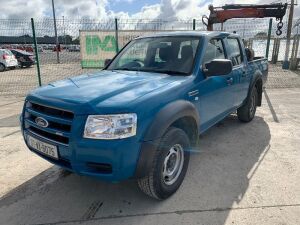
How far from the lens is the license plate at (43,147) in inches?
112

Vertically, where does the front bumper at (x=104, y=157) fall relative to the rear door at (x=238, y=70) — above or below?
below

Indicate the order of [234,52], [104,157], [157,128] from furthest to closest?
1. [234,52]
2. [157,128]
3. [104,157]

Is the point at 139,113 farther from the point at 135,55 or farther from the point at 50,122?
the point at 135,55

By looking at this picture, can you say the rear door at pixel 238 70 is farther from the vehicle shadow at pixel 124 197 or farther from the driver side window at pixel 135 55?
the driver side window at pixel 135 55

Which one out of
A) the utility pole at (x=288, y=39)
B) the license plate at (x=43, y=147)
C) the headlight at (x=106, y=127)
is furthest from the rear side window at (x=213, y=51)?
the utility pole at (x=288, y=39)

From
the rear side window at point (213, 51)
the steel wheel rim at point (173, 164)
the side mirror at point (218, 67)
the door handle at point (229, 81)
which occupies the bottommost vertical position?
the steel wheel rim at point (173, 164)

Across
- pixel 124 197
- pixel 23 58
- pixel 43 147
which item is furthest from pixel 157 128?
pixel 23 58

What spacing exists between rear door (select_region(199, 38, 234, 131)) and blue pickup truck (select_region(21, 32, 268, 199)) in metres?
0.01

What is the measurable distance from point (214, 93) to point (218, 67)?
1.87ft

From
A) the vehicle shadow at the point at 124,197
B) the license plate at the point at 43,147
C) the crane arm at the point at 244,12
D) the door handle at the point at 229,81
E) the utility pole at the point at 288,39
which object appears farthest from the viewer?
the utility pole at the point at 288,39

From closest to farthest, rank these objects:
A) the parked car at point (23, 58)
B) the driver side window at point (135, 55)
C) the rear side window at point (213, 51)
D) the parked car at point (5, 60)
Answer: the rear side window at point (213, 51) → the driver side window at point (135, 55) → the parked car at point (5, 60) → the parked car at point (23, 58)

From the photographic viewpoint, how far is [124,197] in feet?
10.8

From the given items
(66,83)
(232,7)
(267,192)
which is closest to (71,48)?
(232,7)

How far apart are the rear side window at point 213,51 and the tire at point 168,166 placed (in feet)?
4.01
